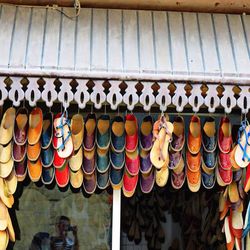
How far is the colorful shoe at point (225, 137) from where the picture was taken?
3975 millimetres

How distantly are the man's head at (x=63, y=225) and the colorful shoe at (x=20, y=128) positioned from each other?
67 centimetres

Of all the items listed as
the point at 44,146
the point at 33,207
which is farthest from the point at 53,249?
the point at 44,146

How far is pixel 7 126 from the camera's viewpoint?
390cm

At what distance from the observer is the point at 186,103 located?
371 centimetres

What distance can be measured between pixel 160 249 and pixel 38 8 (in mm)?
1807

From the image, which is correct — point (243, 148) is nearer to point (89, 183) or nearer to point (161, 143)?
point (161, 143)

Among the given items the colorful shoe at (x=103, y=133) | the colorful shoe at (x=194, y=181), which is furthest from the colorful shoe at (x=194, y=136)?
the colorful shoe at (x=103, y=133)

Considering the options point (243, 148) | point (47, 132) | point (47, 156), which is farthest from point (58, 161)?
point (243, 148)

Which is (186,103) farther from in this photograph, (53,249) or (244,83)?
(53,249)

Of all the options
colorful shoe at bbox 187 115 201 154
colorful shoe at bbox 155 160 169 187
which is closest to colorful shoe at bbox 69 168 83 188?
colorful shoe at bbox 155 160 169 187

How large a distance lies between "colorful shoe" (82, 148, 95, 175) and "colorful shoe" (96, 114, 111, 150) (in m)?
0.07

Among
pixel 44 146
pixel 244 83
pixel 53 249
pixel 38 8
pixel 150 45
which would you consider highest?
pixel 38 8

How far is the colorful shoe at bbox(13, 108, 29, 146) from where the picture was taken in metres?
3.89

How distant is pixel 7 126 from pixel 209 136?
1.18m
